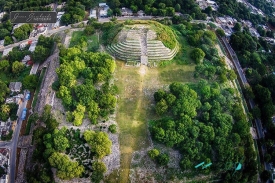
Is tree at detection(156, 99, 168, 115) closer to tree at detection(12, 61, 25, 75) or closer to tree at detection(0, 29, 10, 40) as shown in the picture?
tree at detection(12, 61, 25, 75)

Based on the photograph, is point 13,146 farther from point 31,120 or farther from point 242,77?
point 242,77

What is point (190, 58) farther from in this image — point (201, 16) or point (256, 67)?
point (201, 16)

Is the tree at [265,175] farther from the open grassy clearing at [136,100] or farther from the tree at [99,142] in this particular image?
the tree at [99,142]

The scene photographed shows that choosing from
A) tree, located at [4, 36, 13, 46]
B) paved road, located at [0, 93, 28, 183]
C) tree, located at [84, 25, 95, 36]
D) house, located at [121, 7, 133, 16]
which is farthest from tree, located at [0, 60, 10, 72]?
house, located at [121, 7, 133, 16]

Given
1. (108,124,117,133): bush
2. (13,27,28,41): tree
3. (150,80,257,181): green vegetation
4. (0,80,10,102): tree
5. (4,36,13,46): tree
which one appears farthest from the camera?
(13,27,28,41): tree

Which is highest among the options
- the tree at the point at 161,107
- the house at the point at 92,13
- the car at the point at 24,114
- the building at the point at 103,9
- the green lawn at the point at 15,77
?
the building at the point at 103,9

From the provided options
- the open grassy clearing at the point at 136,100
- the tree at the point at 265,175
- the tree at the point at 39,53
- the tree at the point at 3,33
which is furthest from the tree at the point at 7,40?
the tree at the point at 265,175

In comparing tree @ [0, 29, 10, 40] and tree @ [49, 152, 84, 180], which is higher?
tree @ [0, 29, 10, 40]
